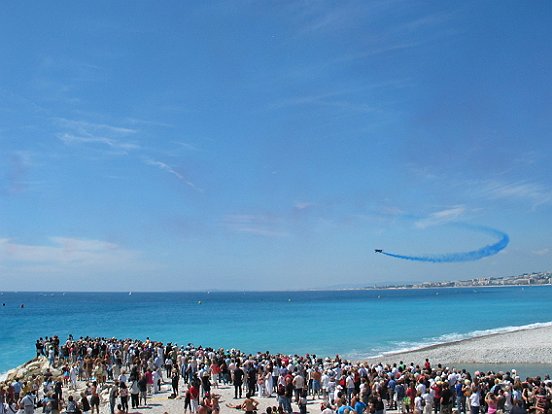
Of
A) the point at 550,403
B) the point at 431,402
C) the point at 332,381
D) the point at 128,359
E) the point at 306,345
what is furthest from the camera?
the point at 306,345

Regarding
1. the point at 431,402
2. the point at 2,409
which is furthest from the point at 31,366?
the point at 431,402

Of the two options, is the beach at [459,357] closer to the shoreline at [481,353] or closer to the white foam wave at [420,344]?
the shoreline at [481,353]

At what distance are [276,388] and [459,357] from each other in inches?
788

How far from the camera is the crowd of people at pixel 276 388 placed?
50.8ft

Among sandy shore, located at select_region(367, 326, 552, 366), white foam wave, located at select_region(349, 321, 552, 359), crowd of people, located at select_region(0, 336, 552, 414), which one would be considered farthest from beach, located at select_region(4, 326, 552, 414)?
white foam wave, located at select_region(349, 321, 552, 359)

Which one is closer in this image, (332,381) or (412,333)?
(332,381)

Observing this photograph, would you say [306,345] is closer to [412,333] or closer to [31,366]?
[412,333]

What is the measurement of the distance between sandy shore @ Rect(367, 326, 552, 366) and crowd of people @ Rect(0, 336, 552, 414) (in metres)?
14.0

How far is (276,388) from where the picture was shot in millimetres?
20375

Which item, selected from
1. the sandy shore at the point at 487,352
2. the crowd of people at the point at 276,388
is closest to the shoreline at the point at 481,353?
the sandy shore at the point at 487,352

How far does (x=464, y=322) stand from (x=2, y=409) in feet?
205

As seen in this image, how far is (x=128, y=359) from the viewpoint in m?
26.2

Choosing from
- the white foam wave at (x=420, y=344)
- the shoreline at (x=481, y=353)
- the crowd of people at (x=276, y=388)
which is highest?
the crowd of people at (x=276, y=388)

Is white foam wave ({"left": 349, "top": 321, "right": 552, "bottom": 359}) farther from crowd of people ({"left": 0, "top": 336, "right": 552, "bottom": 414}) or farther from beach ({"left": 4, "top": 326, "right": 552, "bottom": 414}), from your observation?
crowd of people ({"left": 0, "top": 336, "right": 552, "bottom": 414})
